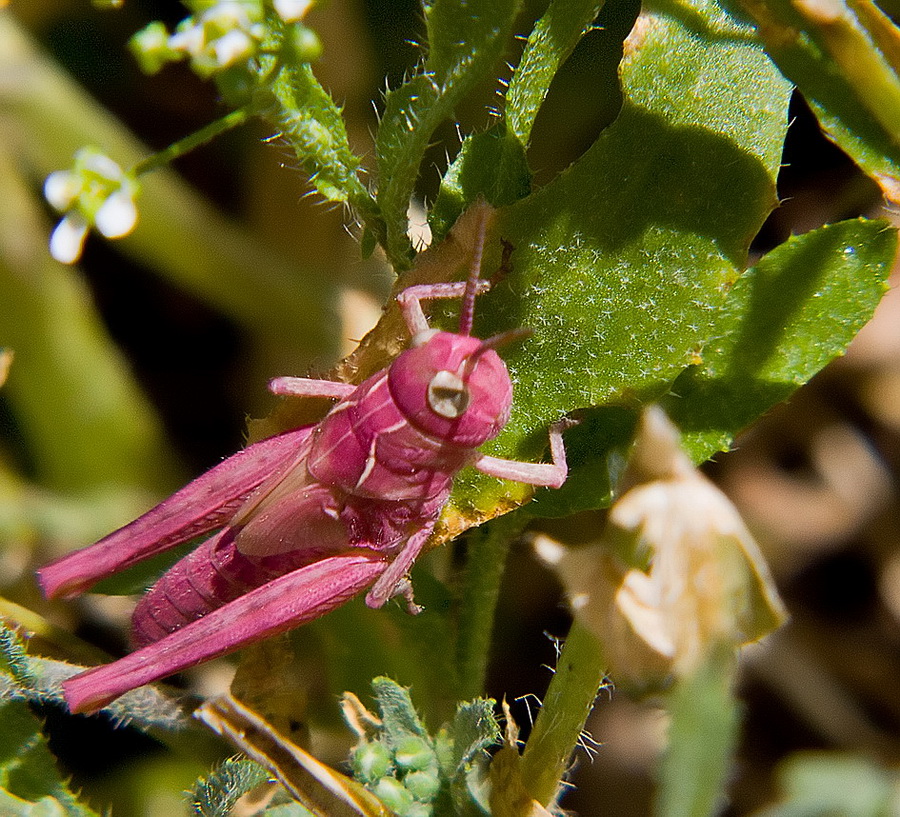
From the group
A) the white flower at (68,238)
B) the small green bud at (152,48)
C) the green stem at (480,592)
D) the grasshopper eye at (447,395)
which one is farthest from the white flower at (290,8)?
the green stem at (480,592)

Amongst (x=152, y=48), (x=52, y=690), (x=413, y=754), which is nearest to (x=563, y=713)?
(x=413, y=754)

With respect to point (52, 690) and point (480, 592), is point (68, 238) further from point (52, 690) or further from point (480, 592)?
point (480, 592)

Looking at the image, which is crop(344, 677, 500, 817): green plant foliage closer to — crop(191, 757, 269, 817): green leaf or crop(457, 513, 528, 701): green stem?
crop(191, 757, 269, 817): green leaf

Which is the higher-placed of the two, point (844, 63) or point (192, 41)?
point (192, 41)

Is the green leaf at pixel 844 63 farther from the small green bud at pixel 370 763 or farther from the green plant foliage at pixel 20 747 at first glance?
the green plant foliage at pixel 20 747

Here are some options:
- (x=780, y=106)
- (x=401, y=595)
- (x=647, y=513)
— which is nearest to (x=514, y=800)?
(x=401, y=595)

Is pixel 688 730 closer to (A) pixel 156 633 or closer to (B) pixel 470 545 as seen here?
(B) pixel 470 545

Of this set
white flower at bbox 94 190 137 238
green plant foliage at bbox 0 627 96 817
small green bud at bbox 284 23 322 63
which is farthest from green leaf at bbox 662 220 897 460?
green plant foliage at bbox 0 627 96 817
